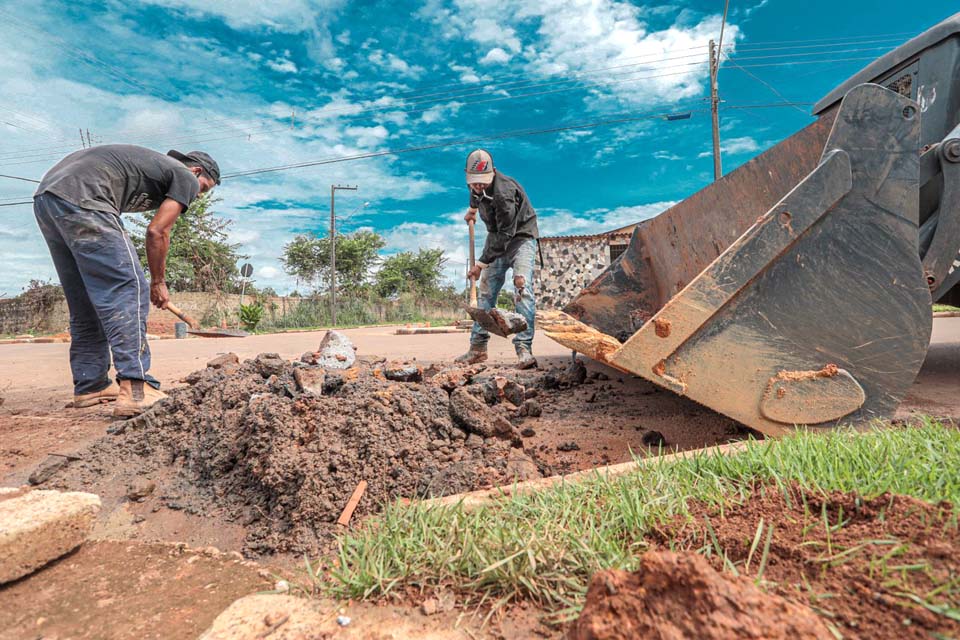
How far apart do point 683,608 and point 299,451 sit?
1607 mm

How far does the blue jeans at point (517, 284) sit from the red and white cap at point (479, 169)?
0.72 meters

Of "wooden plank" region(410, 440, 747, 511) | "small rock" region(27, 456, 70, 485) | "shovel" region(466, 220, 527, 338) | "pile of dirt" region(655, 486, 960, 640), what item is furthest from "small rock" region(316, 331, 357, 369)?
"pile of dirt" region(655, 486, 960, 640)

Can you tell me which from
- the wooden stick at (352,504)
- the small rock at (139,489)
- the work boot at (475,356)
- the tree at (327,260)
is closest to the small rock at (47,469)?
the small rock at (139,489)

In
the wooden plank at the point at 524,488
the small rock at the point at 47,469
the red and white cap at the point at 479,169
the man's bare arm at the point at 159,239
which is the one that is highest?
the red and white cap at the point at 479,169

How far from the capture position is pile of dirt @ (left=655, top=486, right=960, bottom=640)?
0.81m

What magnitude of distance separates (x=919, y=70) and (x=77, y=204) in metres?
5.58

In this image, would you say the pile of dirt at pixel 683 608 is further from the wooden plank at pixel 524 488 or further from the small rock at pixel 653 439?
the small rock at pixel 653 439

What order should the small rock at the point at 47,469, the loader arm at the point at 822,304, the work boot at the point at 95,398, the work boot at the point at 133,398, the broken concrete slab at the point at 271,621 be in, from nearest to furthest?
the broken concrete slab at the point at 271,621 < the loader arm at the point at 822,304 < the small rock at the point at 47,469 < the work boot at the point at 133,398 < the work boot at the point at 95,398

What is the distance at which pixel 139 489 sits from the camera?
2.12 meters

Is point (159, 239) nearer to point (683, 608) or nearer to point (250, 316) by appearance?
point (683, 608)

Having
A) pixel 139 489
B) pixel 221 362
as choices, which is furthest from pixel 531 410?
pixel 221 362

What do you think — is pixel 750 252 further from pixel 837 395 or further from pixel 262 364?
pixel 262 364

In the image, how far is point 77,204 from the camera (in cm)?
311

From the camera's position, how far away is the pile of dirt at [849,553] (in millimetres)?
814
